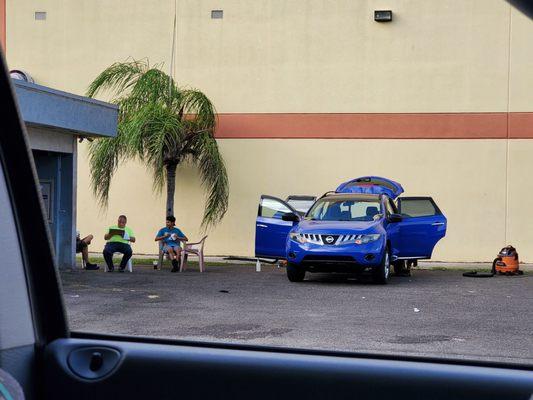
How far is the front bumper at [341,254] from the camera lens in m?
16.6

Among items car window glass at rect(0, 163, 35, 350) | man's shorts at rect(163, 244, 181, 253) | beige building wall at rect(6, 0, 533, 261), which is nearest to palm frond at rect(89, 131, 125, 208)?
beige building wall at rect(6, 0, 533, 261)

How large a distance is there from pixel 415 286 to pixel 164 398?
50.6 feet

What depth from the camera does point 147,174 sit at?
25.0 meters

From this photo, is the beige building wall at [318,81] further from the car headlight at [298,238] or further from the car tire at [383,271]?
the car headlight at [298,238]

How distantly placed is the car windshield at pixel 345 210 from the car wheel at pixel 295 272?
982mm

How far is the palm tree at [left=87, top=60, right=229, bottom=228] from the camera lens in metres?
21.7

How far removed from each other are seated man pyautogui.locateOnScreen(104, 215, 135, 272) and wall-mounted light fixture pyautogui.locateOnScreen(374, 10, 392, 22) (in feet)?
28.5

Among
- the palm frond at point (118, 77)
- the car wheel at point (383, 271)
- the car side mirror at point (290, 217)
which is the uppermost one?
the palm frond at point (118, 77)

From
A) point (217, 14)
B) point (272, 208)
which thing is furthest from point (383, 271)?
point (217, 14)

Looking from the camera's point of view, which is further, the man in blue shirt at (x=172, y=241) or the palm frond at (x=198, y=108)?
the palm frond at (x=198, y=108)

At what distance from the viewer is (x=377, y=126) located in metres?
24.0

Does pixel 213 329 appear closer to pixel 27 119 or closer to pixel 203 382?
pixel 27 119

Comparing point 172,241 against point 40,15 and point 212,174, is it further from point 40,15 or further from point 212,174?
point 40,15

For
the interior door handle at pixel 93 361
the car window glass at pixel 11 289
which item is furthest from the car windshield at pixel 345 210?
the car window glass at pixel 11 289
